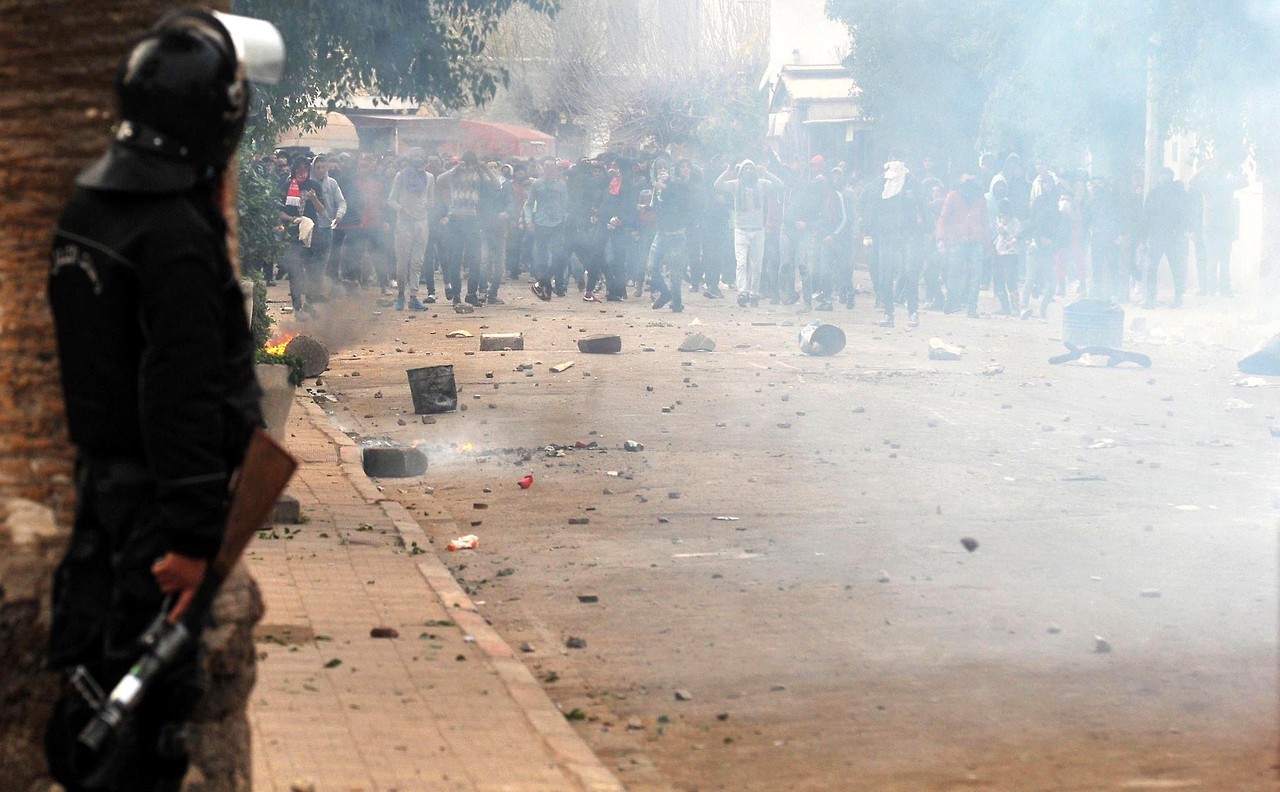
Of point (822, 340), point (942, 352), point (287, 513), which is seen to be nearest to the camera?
point (287, 513)

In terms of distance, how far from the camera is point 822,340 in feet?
54.7

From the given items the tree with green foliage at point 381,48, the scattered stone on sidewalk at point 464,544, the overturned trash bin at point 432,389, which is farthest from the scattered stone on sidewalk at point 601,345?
the scattered stone on sidewalk at point 464,544

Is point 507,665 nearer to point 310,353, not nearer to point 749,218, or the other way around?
point 310,353

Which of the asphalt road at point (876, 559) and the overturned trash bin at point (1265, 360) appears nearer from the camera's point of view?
the asphalt road at point (876, 559)

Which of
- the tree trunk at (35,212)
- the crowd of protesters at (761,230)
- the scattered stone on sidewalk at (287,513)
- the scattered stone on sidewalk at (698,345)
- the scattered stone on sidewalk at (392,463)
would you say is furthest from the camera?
the crowd of protesters at (761,230)

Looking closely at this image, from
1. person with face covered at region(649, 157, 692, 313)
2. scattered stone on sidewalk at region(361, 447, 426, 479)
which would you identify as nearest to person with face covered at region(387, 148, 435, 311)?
person with face covered at region(649, 157, 692, 313)

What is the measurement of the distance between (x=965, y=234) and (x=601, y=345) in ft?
20.7

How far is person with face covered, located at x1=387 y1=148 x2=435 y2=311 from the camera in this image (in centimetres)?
2172

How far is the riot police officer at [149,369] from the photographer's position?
2.92 m

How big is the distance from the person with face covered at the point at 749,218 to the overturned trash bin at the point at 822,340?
5626mm

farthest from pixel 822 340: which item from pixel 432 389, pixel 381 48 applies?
pixel 381 48

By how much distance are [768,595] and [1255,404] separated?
7277 millimetres

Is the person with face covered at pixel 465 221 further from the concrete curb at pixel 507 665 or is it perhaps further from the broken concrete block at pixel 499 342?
the concrete curb at pixel 507 665

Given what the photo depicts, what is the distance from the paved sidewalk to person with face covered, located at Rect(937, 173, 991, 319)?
45.9ft
